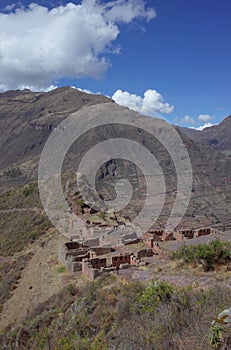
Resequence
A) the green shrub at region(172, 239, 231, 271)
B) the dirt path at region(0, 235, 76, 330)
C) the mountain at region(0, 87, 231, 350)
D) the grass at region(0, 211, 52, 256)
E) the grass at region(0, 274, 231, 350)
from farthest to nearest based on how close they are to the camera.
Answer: the grass at region(0, 211, 52, 256)
the dirt path at region(0, 235, 76, 330)
the green shrub at region(172, 239, 231, 271)
the mountain at region(0, 87, 231, 350)
the grass at region(0, 274, 231, 350)

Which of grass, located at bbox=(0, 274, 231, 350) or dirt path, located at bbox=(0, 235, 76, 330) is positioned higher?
grass, located at bbox=(0, 274, 231, 350)

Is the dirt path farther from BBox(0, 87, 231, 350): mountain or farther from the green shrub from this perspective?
the green shrub

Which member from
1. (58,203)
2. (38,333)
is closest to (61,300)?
(38,333)

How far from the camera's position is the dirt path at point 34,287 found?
1733cm

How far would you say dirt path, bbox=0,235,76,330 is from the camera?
1733cm

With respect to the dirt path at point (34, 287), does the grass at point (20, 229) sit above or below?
above

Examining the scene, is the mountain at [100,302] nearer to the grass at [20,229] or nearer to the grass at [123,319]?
the grass at [123,319]

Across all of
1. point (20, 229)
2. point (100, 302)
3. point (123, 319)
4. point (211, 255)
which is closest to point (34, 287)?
point (100, 302)

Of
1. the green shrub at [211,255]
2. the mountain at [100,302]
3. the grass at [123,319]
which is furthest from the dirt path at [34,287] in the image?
the green shrub at [211,255]

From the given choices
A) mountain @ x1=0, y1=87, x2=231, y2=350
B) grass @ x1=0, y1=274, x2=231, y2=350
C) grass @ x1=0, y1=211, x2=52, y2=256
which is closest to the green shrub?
mountain @ x1=0, y1=87, x2=231, y2=350

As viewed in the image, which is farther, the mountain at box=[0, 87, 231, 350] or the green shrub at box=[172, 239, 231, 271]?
the green shrub at box=[172, 239, 231, 271]

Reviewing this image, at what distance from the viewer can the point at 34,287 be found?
19703 millimetres

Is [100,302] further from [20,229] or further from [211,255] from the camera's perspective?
[20,229]

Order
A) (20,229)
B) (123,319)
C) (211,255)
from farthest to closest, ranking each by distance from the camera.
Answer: (20,229), (211,255), (123,319)
